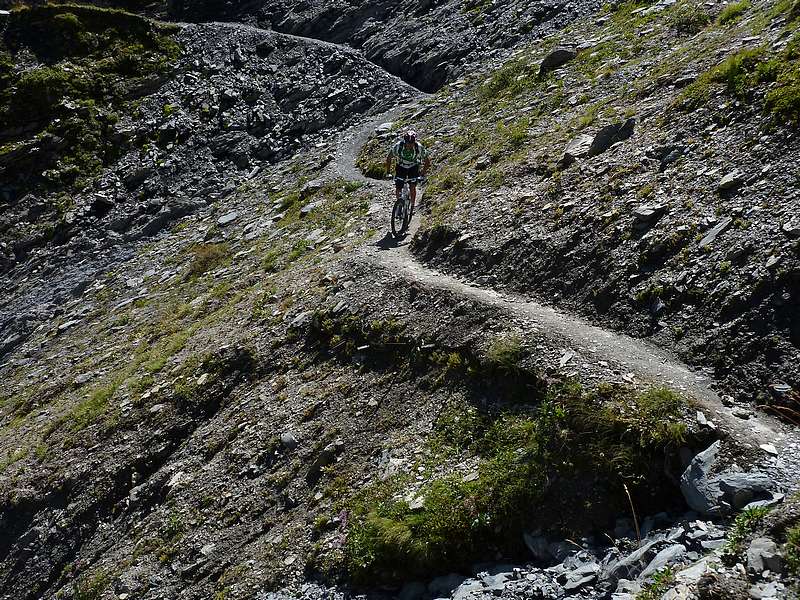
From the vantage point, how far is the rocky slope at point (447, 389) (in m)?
8.51

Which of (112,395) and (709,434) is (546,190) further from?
(112,395)

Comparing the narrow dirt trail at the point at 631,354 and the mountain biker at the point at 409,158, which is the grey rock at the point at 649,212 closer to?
the narrow dirt trail at the point at 631,354

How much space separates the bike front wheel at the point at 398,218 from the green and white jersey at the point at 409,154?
4.31 ft

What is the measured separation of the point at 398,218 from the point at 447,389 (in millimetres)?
8931

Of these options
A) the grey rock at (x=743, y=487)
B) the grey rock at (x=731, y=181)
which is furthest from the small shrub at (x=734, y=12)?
the grey rock at (x=743, y=487)

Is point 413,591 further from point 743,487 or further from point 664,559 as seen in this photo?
point 743,487

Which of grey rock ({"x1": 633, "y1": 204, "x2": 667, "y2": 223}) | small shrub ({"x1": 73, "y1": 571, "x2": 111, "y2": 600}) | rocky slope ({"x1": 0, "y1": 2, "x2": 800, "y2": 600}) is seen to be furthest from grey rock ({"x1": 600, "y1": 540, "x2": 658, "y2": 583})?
small shrub ({"x1": 73, "y1": 571, "x2": 111, "y2": 600})

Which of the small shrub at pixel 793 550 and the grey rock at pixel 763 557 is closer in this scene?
the small shrub at pixel 793 550

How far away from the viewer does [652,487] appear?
8.52 m

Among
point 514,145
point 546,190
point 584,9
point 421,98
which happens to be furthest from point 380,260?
point 584,9

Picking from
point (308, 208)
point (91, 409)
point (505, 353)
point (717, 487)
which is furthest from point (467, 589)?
point (308, 208)

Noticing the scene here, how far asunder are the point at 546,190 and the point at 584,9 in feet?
70.9

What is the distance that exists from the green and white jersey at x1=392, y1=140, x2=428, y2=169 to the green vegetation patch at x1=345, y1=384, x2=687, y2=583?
991 cm

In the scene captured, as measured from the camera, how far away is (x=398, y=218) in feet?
64.5
